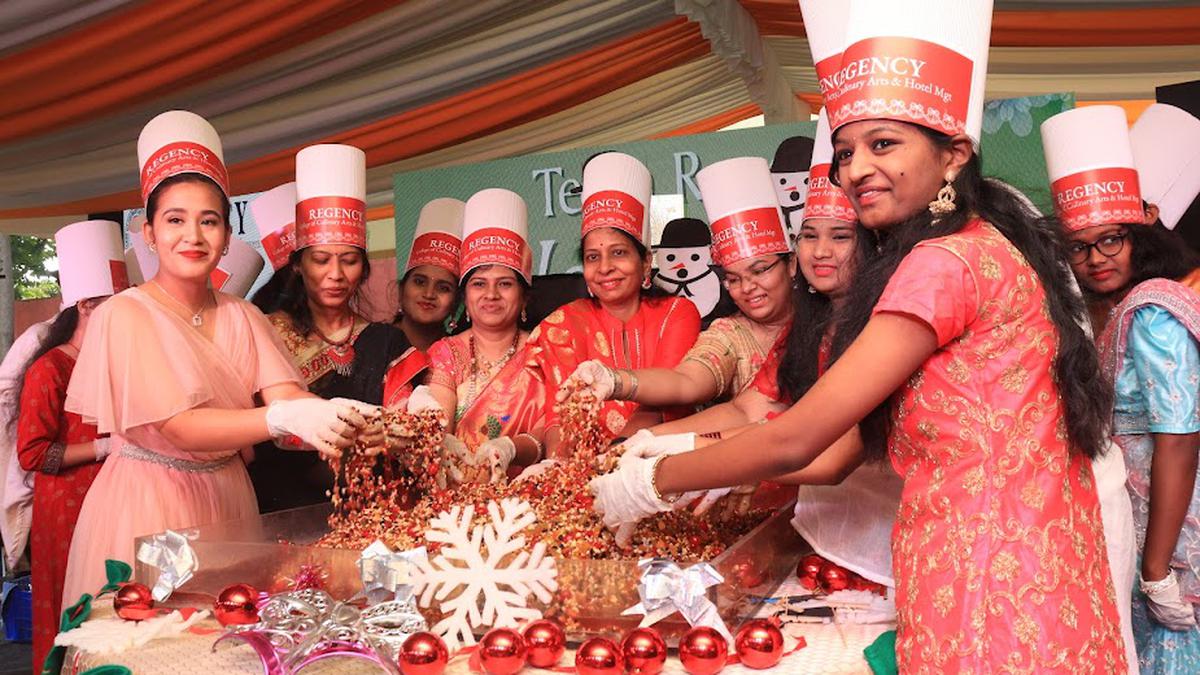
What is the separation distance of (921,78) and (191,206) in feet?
5.77

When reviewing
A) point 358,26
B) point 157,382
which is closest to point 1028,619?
point 157,382

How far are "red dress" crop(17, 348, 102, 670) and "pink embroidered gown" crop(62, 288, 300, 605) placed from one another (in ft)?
4.34

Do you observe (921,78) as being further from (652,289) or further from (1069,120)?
(652,289)

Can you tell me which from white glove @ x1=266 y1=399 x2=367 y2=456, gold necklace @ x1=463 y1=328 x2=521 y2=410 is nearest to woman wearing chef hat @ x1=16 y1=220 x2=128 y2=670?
gold necklace @ x1=463 y1=328 x2=521 y2=410

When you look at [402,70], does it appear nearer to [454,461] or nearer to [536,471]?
[454,461]

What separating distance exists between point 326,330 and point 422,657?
2.24 metres

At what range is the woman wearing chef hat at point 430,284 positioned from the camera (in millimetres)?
4008

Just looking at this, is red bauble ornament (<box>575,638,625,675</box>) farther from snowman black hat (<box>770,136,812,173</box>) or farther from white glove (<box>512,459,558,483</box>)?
snowman black hat (<box>770,136,812,173</box>)

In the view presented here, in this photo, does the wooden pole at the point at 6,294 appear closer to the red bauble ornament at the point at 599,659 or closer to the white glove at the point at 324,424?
the white glove at the point at 324,424

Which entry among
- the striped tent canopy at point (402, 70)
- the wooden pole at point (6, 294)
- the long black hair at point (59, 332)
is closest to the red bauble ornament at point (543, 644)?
the striped tent canopy at point (402, 70)

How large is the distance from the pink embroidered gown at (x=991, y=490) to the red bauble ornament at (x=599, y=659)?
16.0 inches

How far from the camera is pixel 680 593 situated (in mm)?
1491

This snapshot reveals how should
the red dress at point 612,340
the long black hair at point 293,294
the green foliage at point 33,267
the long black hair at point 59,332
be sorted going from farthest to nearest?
the green foliage at point 33,267
the long black hair at point 59,332
the long black hair at point 293,294
the red dress at point 612,340

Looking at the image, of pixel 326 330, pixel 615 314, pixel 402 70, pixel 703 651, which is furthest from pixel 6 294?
pixel 703 651
